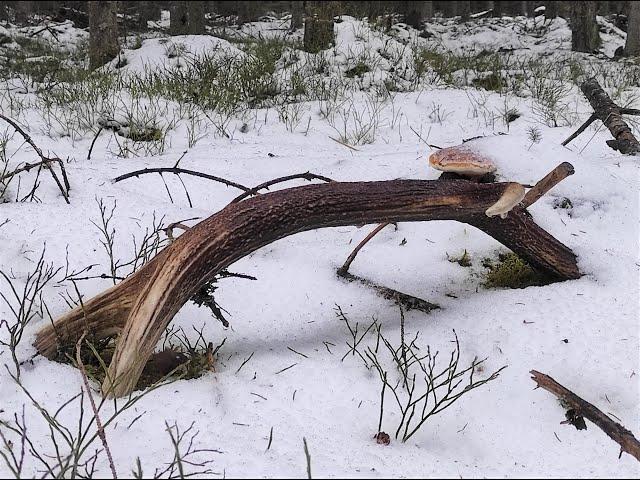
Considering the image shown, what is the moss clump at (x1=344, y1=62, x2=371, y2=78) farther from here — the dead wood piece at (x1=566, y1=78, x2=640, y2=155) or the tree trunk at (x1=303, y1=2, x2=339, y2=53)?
the dead wood piece at (x1=566, y1=78, x2=640, y2=155)

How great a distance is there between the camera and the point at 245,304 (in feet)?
7.16

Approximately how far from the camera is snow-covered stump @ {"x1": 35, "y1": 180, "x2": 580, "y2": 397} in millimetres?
1642

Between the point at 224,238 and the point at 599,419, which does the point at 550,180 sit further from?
the point at 224,238

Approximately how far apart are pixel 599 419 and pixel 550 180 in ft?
2.96

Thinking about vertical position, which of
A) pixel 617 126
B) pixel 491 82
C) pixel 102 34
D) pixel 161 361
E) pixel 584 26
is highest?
pixel 584 26

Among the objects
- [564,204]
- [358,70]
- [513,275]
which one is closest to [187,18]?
[358,70]

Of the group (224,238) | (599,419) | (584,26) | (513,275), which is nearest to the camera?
(599,419)

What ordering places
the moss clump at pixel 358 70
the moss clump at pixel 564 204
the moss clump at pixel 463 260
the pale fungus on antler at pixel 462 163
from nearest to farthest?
1. the pale fungus on antler at pixel 462 163
2. the moss clump at pixel 463 260
3. the moss clump at pixel 564 204
4. the moss clump at pixel 358 70

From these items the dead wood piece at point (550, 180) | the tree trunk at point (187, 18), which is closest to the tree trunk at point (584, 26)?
the tree trunk at point (187, 18)

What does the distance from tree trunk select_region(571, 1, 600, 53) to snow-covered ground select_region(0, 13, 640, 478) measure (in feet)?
23.4

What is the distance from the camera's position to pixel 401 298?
7.18 ft

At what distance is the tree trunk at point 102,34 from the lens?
7289mm

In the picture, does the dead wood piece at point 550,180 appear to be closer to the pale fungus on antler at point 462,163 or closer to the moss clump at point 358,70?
the pale fungus on antler at point 462,163

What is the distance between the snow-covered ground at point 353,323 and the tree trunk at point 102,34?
13.1 feet
